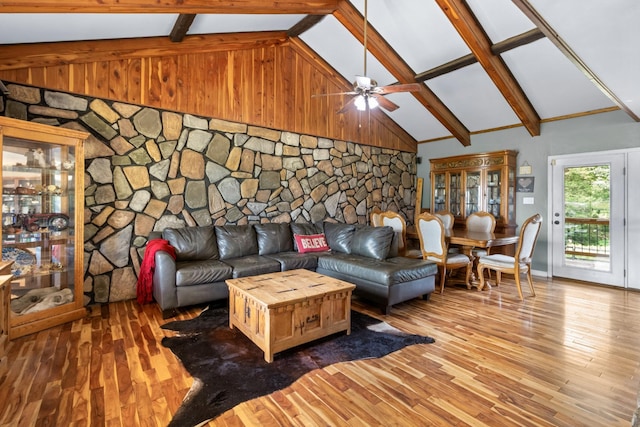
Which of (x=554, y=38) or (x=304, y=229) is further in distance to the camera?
(x=304, y=229)

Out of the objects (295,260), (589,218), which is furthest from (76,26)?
(589,218)

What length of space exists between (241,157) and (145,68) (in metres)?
1.60

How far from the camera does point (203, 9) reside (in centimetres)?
304

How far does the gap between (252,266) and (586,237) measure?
199 inches

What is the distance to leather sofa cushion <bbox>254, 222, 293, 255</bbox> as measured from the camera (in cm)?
454

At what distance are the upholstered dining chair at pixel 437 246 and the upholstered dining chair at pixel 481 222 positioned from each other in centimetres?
66

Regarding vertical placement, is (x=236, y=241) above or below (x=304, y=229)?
below

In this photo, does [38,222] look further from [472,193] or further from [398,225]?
[472,193]

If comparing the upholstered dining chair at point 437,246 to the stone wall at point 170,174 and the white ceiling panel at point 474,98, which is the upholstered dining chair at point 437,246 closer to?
the stone wall at point 170,174

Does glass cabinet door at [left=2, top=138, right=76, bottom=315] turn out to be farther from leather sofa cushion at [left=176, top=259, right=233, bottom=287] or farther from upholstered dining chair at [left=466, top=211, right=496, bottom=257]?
upholstered dining chair at [left=466, top=211, right=496, bottom=257]

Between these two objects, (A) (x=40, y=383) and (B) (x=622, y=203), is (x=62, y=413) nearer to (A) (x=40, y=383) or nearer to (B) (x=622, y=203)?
(A) (x=40, y=383)

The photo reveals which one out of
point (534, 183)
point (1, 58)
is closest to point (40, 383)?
point (1, 58)

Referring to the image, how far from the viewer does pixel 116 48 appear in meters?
3.55

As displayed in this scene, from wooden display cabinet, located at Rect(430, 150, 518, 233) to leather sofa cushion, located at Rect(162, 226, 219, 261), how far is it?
455cm
